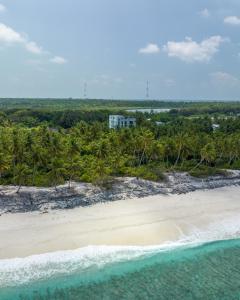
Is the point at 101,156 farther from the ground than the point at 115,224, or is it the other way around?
the point at 101,156

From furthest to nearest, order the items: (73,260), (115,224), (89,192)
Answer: (89,192), (115,224), (73,260)

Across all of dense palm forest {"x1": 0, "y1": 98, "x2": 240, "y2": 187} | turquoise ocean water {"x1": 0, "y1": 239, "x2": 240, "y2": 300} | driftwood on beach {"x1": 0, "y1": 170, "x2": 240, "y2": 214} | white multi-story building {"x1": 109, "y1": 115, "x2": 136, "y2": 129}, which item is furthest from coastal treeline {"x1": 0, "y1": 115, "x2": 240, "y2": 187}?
white multi-story building {"x1": 109, "y1": 115, "x2": 136, "y2": 129}

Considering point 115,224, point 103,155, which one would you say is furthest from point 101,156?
point 115,224

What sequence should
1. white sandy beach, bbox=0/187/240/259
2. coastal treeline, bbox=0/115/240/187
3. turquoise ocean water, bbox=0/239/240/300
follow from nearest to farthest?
turquoise ocean water, bbox=0/239/240/300
white sandy beach, bbox=0/187/240/259
coastal treeline, bbox=0/115/240/187

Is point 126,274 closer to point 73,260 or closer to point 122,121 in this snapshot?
point 73,260

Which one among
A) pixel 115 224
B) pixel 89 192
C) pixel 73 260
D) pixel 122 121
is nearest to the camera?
pixel 73 260

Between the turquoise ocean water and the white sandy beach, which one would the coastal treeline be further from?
the turquoise ocean water

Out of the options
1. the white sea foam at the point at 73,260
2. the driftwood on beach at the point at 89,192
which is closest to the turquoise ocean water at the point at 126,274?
the white sea foam at the point at 73,260

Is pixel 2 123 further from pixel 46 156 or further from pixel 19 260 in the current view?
pixel 19 260

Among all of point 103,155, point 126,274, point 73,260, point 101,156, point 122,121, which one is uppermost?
point 122,121
